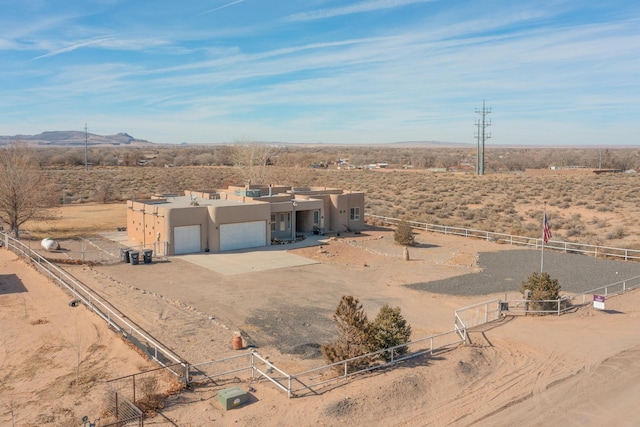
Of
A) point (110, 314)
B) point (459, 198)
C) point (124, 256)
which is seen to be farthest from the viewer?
point (459, 198)

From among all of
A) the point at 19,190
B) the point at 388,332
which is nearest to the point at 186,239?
the point at 19,190

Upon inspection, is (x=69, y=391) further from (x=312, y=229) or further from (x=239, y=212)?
(x=312, y=229)

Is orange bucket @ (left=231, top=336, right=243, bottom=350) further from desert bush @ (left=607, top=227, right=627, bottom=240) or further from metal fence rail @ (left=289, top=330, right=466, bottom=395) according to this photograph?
desert bush @ (left=607, top=227, right=627, bottom=240)

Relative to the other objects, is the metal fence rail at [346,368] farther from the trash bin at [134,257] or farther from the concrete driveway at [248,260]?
the trash bin at [134,257]

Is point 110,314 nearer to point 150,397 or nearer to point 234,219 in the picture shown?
point 150,397

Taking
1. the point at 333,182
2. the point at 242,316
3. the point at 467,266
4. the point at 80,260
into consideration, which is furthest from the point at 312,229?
the point at 333,182

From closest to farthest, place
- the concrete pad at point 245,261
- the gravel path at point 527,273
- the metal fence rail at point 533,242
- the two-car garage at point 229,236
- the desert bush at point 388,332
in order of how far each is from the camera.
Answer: the desert bush at point 388,332, the gravel path at point 527,273, the concrete pad at point 245,261, the metal fence rail at point 533,242, the two-car garage at point 229,236

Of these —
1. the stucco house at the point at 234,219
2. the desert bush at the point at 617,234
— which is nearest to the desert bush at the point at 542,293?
the stucco house at the point at 234,219
